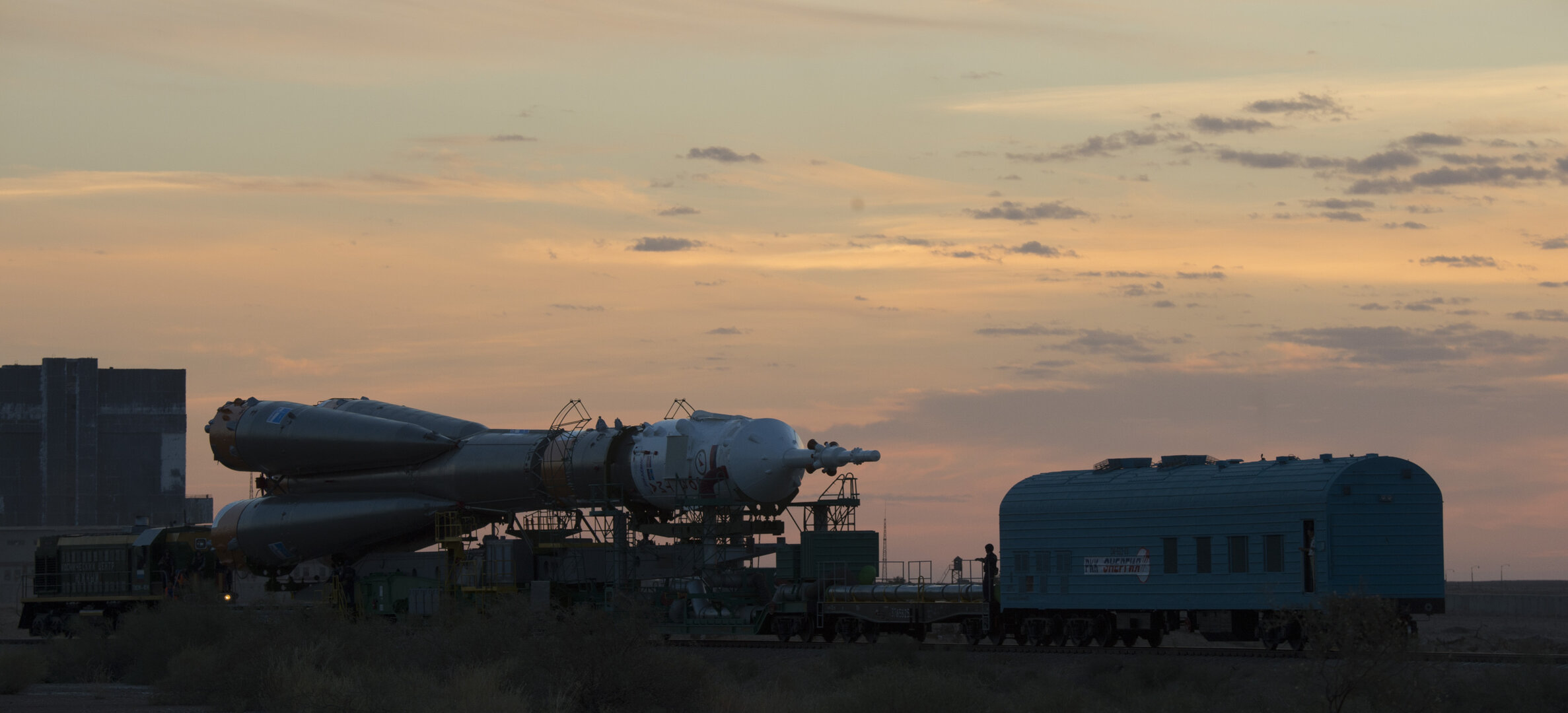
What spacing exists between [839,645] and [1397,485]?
11849mm

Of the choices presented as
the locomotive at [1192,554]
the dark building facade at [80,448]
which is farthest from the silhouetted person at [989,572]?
the dark building facade at [80,448]

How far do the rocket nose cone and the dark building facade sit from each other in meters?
71.2

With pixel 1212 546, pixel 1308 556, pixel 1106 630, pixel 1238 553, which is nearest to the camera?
pixel 1308 556

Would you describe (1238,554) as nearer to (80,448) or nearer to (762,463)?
(762,463)

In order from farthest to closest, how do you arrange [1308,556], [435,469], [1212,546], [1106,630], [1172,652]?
1. [435,469]
2. [1106,630]
3. [1212,546]
4. [1308,556]
5. [1172,652]

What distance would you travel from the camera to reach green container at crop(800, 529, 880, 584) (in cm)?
4066

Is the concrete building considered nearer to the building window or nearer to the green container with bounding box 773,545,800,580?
the green container with bounding box 773,545,800,580

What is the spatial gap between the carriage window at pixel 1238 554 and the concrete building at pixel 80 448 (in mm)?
85564

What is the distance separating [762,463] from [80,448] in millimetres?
76638

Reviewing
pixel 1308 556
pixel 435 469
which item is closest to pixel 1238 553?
pixel 1308 556

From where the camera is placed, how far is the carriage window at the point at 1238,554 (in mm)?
32375

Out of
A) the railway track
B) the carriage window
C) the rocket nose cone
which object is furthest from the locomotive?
the rocket nose cone

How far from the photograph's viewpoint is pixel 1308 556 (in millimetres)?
→ 31422

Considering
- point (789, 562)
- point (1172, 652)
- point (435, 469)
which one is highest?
point (435, 469)
